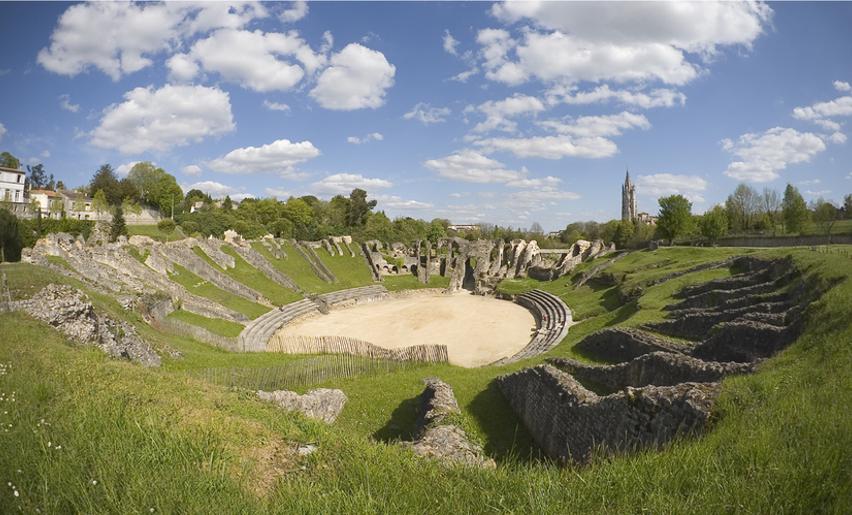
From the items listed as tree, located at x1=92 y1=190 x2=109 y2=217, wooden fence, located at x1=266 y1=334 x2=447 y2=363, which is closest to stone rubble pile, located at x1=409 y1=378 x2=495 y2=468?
wooden fence, located at x1=266 y1=334 x2=447 y2=363

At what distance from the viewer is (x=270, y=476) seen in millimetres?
6586

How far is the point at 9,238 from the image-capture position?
3991 centimetres

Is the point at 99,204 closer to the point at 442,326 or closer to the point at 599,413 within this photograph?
the point at 442,326

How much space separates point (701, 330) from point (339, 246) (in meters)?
52.0

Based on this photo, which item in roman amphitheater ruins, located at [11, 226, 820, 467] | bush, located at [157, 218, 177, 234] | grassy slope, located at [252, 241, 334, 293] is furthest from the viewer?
bush, located at [157, 218, 177, 234]

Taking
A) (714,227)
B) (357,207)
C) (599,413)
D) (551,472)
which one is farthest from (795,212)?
(357,207)

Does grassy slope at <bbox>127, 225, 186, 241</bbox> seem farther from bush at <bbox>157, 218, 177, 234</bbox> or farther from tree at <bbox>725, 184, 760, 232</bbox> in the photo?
tree at <bbox>725, 184, 760, 232</bbox>

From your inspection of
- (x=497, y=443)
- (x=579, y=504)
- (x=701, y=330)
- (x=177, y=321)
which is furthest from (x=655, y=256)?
(x=579, y=504)

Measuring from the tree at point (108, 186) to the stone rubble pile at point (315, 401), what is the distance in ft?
275

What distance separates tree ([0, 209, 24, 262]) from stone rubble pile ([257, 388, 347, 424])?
3781 cm

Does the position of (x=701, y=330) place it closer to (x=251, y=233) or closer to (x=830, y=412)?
(x=830, y=412)

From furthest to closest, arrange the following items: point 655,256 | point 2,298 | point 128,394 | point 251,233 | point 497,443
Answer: point 251,233, point 655,256, point 2,298, point 497,443, point 128,394

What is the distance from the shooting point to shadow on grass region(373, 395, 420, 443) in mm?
14656

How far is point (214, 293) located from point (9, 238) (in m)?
19.8
